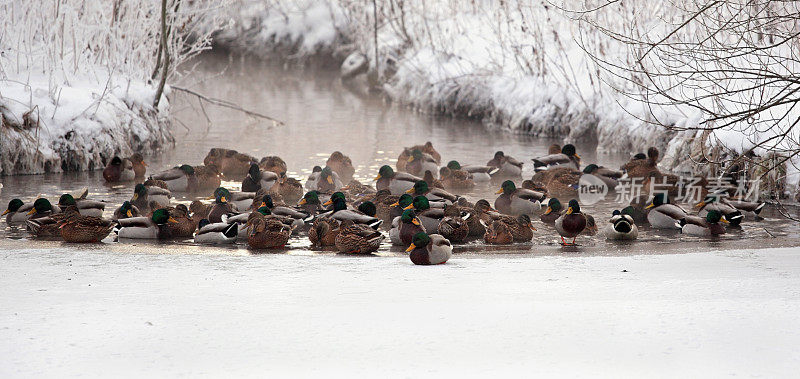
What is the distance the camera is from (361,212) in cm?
852

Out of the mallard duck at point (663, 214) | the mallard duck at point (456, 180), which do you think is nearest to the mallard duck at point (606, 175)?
the mallard duck at point (456, 180)

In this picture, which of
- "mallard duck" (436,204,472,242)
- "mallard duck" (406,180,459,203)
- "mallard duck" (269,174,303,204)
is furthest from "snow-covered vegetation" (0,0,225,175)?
"mallard duck" (436,204,472,242)

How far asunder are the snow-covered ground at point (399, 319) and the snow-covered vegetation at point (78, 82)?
572cm

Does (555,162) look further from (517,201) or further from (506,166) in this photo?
(517,201)

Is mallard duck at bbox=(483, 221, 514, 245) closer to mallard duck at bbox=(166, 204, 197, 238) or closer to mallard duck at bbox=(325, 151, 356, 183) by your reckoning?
mallard duck at bbox=(166, 204, 197, 238)

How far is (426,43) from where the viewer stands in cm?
2103

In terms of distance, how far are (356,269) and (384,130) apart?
10397 millimetres

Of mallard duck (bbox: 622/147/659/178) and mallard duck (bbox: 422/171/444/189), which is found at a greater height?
mallard duck (bbox: 622/147/659/178)

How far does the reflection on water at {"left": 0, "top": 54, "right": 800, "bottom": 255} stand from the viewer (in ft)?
26.8

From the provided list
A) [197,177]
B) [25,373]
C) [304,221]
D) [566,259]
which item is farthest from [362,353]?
[197,177]

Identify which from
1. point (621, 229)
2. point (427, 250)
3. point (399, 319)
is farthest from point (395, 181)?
point (399, 319)

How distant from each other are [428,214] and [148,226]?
2.45 meters

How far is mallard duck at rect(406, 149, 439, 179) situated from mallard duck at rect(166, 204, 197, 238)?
3.76 metres

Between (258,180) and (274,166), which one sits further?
(274,166)
